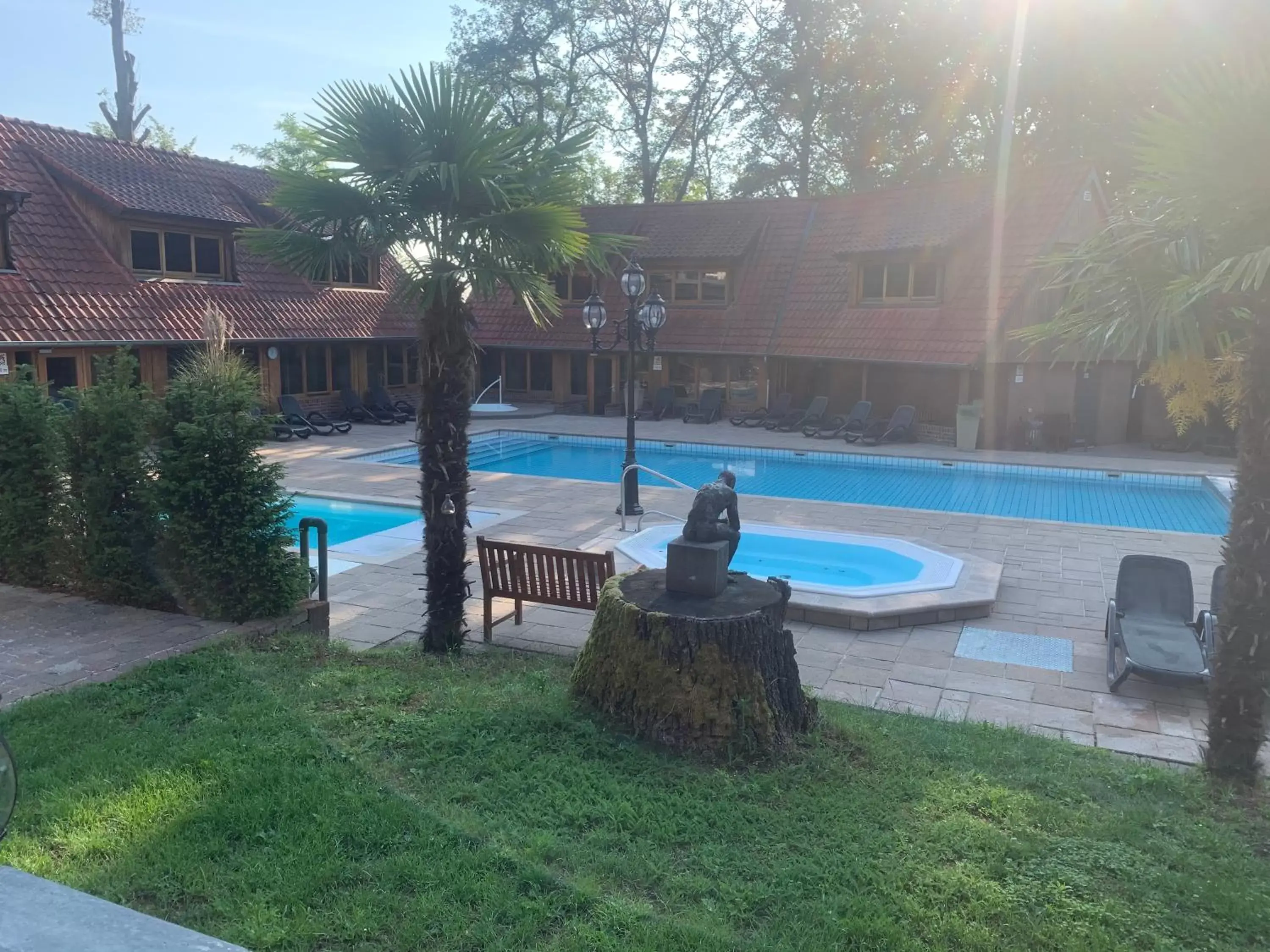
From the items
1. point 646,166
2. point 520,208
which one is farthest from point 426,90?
point 646,166

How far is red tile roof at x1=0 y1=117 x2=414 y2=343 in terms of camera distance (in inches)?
706

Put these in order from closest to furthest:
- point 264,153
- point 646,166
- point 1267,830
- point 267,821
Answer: point 267,821
point 1267,830
point 646,166
point 264,153

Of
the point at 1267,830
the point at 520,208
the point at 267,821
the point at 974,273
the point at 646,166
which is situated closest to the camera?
the point at 267,821

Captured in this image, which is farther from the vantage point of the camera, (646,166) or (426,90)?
(646,166)

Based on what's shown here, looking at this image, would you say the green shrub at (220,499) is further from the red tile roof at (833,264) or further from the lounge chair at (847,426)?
the red tile roof at (833,264)

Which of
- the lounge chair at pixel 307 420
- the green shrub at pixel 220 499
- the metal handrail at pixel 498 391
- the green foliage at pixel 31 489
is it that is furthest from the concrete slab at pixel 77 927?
the metal handrail at pixel 498 391

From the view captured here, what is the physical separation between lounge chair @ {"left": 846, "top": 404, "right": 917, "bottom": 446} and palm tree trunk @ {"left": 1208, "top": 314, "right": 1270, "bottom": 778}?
1709cm

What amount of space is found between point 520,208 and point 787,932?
522cm

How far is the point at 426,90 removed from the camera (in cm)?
658

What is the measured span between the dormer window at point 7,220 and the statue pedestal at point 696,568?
55.1ft

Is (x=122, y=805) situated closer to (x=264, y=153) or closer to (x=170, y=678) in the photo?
(x=170, y=678)

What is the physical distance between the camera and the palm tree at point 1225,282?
4.78 metres

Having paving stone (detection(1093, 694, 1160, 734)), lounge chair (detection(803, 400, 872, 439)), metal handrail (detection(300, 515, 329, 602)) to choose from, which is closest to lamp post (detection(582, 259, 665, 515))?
metal handrail (detection(300, 515, 329, 602))

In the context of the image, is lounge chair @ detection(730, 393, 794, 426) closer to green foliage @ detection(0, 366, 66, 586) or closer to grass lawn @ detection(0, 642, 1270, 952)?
green foliage @ detection(0, 366, 66, 586)
